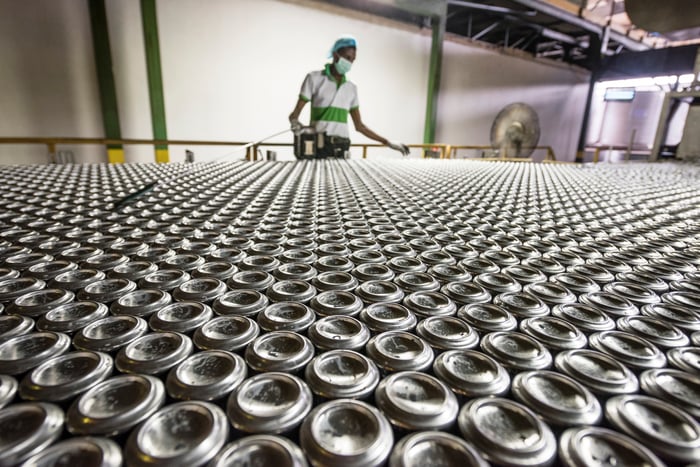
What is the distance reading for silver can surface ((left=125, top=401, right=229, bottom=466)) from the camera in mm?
246

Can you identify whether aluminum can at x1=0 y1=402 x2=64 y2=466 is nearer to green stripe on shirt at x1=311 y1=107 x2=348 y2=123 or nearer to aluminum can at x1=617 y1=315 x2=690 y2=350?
aluminum can at x1=617 y1=315 x2=690 y2=350

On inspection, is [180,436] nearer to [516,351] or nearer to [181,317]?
[181,317]

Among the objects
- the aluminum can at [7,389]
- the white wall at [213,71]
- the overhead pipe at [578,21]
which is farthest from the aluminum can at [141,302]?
the overhead pipe at [578,21]

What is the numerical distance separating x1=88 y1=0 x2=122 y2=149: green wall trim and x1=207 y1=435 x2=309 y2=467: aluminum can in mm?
6288

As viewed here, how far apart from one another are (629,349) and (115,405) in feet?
1.60

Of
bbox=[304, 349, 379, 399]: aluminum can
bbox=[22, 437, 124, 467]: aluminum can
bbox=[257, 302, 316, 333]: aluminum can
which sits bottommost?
bbox=[22, 437, 124, 467]: aluminum can

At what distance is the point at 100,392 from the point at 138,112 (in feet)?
21.0

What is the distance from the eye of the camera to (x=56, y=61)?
199 inches

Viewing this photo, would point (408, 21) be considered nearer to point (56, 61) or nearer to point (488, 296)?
point (56, 61)

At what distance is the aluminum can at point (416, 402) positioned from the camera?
0.29 meters

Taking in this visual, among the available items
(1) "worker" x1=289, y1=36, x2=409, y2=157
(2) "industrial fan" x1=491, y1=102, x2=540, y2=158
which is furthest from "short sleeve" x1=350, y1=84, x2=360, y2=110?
(2) "industrial fan" x1=491, y1=102, x2=540, y2=158

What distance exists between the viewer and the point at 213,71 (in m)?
6.13

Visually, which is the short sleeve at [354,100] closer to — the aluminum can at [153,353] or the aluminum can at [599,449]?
the aluminum can at [153,353]

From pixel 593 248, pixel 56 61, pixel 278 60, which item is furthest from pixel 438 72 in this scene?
pixel 593 248
